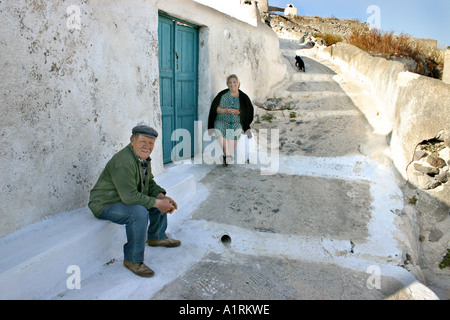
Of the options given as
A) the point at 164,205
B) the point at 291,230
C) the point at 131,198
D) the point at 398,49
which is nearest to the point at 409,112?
the point at 291,230

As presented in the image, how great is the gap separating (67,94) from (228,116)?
295cm

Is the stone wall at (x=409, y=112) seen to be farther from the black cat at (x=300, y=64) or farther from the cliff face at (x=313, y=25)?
the cliff face at (x=313, y=25)

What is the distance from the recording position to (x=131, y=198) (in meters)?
2.59

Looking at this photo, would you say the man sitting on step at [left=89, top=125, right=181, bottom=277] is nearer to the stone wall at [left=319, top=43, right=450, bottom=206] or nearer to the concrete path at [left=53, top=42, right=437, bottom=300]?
the concrete path at [left=53, top=42, right=437, bottom=300]

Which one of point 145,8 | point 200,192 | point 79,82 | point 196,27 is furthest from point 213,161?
point 79,82

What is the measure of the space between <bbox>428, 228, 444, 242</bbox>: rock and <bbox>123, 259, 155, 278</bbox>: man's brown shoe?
10.8 ft

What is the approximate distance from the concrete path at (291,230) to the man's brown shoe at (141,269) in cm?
5

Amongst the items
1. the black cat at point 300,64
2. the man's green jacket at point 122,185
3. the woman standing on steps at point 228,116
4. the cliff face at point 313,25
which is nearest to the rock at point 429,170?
the woman standing on steps at point 228,116

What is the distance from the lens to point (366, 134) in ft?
19.0

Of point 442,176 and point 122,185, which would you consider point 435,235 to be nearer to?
point 442,176

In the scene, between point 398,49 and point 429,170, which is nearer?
point 429,170

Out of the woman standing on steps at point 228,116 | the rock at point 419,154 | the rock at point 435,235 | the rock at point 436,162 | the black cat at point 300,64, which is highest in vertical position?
the black cat at point 300,64

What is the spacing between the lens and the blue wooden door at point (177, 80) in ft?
15.4

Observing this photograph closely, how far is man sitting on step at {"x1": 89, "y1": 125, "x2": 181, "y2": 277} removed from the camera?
8.55ft
